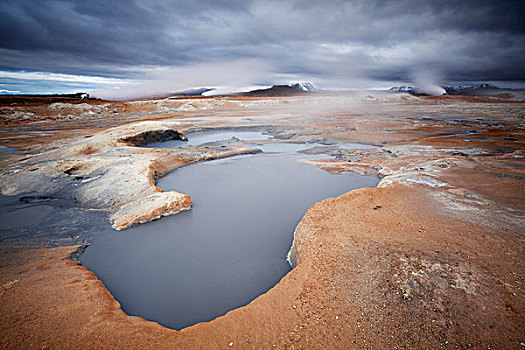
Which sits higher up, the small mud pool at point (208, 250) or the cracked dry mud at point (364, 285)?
the cracked dry mud at point (364, 285)

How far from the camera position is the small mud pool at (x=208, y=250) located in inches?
117

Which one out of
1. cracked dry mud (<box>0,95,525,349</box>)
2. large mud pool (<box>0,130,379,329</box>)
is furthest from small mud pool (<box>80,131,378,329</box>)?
cracked dry mud (<box>0,95,525,349</box>)

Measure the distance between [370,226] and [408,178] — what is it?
264cm

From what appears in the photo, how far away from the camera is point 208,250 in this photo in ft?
12.8

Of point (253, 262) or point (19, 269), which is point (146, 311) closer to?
point (253, 262)

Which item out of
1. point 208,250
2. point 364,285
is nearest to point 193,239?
point 208,250

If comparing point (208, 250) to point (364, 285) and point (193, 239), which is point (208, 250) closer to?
point (193, 239)

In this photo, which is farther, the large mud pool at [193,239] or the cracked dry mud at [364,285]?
the large mud pool at [193,239]

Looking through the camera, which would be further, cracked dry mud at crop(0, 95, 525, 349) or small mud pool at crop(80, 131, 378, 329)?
small mud pool at crop(80, 131, 378, 329)

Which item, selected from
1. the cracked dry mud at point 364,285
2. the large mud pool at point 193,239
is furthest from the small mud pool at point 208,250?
the cracked dry mud at point 364,285

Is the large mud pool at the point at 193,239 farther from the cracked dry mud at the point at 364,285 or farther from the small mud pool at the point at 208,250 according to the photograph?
the cracked dry mud at the point at 364,285

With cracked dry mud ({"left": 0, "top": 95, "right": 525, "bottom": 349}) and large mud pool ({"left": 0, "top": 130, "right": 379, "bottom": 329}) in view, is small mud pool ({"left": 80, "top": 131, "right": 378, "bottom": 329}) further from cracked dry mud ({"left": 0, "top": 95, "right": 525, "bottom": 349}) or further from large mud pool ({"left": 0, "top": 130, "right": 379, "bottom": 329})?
cracked dry mud ({"left": 0, "top": 95, "right": 525, "bottom": 349})

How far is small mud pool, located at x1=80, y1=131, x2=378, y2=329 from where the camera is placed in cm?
296

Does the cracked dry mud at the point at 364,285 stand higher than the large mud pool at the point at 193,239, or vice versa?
the cracked dry mud at the point at 364,285
